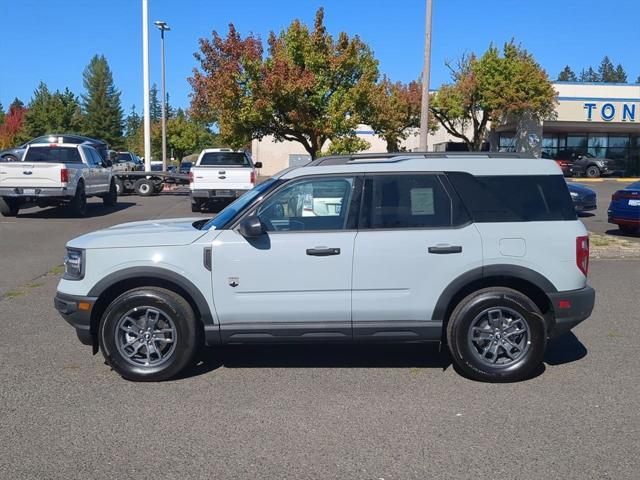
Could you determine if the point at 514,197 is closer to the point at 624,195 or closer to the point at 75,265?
the point at 75,265

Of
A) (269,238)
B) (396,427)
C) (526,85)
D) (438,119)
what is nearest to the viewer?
(396,427)

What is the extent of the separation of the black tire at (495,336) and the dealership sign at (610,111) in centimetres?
3954

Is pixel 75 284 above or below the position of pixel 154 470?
above

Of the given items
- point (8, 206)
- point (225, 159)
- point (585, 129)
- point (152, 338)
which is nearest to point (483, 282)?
point (152, 338)

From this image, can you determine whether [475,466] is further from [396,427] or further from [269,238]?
[269,238]

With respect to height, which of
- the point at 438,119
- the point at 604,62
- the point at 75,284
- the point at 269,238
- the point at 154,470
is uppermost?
the point at 604,62

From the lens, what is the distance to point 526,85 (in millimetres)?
38906

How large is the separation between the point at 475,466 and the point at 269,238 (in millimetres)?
2380

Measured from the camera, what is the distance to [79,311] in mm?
5398

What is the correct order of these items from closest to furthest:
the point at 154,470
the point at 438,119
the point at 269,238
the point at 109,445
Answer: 1. the point at 154,470
2. the point at 109,445
3. the point at 269,238
4. the point at 438,119

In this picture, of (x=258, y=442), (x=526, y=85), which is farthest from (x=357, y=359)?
(x=526, y=85)

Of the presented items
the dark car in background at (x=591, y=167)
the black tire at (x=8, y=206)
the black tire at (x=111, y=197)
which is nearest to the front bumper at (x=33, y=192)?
the black tire at (x=8, y=206)

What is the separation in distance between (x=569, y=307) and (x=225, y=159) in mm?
16313

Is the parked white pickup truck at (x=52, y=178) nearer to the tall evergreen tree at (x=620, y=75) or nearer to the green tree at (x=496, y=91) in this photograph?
the green tree at (x=496, y=91)
